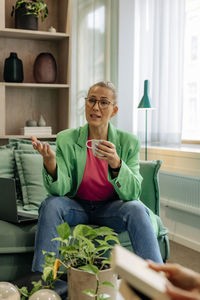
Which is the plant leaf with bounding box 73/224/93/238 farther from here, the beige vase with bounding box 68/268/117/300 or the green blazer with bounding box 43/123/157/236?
the green blazer with bounding box 43/123/157/236

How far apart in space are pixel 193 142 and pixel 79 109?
104 cm

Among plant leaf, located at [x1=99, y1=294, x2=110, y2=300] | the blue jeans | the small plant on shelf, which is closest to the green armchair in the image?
the blue jeans

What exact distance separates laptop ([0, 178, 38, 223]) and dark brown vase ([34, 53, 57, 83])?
1402 millimetres

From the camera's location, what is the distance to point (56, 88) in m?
3.42

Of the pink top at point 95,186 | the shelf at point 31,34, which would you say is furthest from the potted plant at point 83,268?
the shelf at point 31,34

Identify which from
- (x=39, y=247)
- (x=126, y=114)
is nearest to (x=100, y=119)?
(x=39, y=247)

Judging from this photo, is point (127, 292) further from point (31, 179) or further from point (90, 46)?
point (90, 46)

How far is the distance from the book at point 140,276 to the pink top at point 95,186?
1639 millimetres

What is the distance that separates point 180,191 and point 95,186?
116 centimetres

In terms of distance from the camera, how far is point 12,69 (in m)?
3.04

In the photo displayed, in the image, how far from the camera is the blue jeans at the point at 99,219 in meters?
1.75

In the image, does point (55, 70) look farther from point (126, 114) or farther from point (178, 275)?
point (178, 275)

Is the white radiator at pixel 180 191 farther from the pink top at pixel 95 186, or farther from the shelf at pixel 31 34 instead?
the shelf at pixel 31 34

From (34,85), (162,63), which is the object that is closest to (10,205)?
(34,85)
